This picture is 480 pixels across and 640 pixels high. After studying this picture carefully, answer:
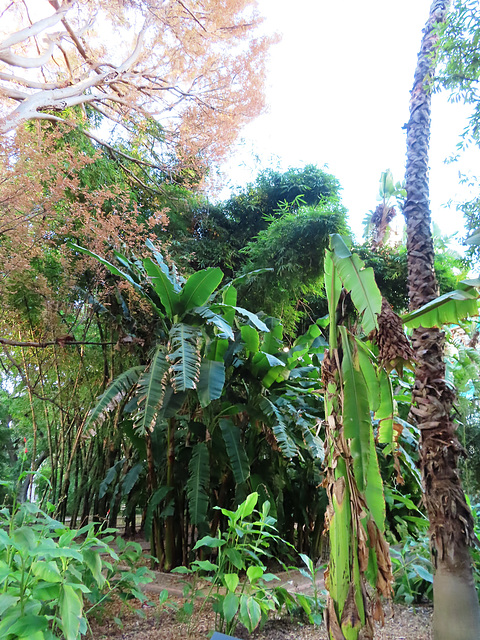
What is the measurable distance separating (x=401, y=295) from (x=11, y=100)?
20.2ft

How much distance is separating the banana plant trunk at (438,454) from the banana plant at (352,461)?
1.48 feet

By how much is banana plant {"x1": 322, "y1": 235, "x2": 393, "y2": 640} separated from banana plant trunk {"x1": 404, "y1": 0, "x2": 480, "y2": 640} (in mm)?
451

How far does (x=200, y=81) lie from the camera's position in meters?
4.65

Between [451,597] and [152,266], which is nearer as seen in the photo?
[451,597]

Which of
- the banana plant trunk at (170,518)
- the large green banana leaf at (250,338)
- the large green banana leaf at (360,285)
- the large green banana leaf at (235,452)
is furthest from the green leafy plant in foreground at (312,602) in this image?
the large green banana leaf at (250,338)

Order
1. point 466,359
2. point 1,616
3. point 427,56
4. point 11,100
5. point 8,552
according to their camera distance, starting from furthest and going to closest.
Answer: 1. point 466,359
2. point 11,100
3. point 427,56
4. point 8,552
5. point 1,616

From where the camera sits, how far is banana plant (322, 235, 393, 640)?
1217 mm

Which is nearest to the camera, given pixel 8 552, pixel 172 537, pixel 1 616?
pixel 1 616

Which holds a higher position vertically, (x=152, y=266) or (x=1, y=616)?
(x=152, y=266)

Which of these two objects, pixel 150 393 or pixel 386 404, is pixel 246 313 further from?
pixel 386 404

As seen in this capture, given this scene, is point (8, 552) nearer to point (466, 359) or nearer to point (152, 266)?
point (152, 266)

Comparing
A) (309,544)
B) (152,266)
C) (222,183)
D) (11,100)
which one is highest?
(222,183)

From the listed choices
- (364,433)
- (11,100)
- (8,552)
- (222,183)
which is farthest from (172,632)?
(222,183)

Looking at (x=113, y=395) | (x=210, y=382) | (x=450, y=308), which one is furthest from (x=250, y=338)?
(x=450, y=308)
